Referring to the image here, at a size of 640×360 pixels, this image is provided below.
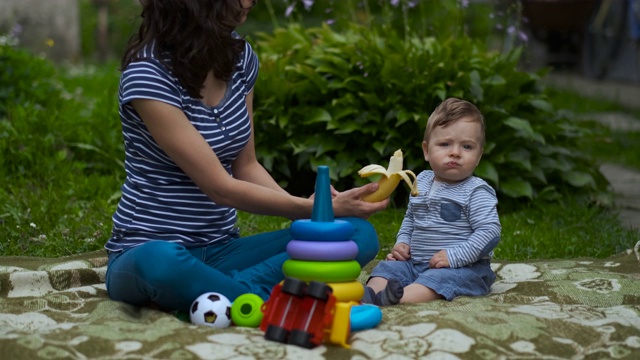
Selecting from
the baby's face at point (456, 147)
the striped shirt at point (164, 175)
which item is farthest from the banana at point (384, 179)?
the striped shirt at point (164, 175)

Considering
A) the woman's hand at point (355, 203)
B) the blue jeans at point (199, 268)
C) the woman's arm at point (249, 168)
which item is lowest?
the blue jeans at point (199, 268)

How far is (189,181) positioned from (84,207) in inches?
82.3

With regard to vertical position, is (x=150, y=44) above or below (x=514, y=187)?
above

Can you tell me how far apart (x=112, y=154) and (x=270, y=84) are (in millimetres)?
1078

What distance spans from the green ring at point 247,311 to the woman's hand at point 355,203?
39cm

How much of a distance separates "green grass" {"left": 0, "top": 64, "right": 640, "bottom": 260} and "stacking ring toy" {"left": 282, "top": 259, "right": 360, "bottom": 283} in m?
1.57

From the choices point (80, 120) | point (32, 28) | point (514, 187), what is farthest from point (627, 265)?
point (32, 28)

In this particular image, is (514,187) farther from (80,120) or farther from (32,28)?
(32,28)

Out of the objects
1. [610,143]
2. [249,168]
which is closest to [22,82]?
[249,168]

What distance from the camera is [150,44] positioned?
3.38 meters

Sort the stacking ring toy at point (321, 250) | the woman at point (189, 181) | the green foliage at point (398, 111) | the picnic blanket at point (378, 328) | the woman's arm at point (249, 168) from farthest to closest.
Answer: the green foliage at point (398, 111), the woman's arm at point (249, 168), the woman at point (189, 181), the stacking ring toy at point (321, 250), the picnic blanket at point (378, 328)

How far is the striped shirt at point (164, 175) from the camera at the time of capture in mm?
3340

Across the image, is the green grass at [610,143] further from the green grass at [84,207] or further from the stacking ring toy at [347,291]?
the stacking ring toy at [347,291]

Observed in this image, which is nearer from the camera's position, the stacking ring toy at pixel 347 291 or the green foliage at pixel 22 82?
the stacking ring toy at pixel 347 291
